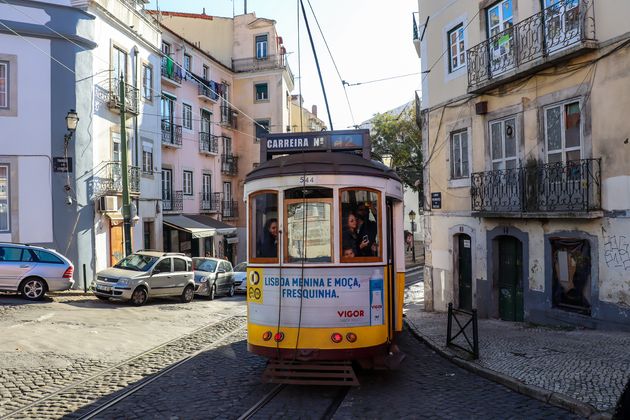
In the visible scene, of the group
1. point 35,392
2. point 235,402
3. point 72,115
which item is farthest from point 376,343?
point 72,115

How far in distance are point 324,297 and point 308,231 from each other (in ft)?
2.82

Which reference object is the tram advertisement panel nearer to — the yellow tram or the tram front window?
the yellow tram

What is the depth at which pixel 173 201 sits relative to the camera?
2822 centimetres

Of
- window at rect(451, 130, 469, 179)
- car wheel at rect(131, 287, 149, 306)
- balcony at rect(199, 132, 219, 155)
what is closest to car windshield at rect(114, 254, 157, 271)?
car wheel at rect(131, 287, 149, 306)

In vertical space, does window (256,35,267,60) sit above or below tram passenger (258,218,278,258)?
above

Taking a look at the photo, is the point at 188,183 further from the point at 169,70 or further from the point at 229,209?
the point at 169,70

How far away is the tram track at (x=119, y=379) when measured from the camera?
20.6 ft

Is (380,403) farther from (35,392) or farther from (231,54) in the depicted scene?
(231,54)

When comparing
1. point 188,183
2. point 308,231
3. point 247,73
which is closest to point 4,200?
point 188,183

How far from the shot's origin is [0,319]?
38.1 ft

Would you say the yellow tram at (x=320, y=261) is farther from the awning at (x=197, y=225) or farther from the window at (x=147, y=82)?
the awning at (x=197, y=225)

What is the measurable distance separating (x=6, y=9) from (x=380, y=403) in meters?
17.0

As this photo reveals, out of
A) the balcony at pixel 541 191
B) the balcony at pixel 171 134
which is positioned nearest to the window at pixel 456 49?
the balcony at pixel 541 191

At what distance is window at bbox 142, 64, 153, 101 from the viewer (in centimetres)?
2319
